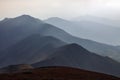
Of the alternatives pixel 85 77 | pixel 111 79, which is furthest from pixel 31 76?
pixel 111 79

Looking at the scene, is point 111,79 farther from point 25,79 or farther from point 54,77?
point 25,79

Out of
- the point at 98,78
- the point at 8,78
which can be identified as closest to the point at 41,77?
the point at 8,78

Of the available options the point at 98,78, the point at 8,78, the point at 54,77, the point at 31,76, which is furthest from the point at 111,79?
the point at 8,78

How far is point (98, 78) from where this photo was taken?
1706 inches

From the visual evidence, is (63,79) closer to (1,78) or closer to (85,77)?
(85,77)

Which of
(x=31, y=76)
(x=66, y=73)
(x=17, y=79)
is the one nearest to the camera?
(x=17, y=79)

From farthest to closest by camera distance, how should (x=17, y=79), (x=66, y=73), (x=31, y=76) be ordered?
1. (x=66, y=73)
2. (x=31, y=76)
3. (x=17, y=79)

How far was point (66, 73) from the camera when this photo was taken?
45.9 metres

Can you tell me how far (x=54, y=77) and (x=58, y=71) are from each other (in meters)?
6.15

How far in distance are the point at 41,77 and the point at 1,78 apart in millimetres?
5204

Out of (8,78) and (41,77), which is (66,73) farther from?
(8,78)

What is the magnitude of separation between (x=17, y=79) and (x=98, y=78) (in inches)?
448

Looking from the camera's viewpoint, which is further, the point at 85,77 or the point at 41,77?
the point at 85,77

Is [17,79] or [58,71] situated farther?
[58,71]
